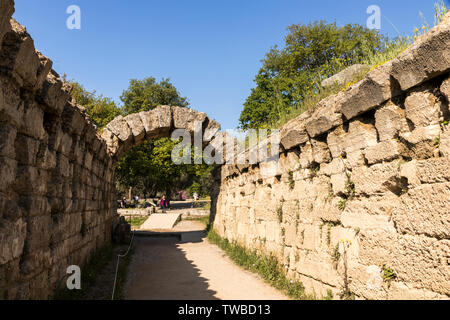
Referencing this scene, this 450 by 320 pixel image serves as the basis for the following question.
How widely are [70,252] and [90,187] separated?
7.35 ft

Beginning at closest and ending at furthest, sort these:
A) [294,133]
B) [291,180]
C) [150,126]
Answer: [294,133]
[291,180]
[150,126]

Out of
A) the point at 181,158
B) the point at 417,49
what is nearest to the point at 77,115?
the point at 417,49

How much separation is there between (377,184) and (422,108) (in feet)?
3.05

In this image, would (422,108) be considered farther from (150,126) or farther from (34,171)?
(150,126)

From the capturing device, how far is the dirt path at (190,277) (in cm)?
526

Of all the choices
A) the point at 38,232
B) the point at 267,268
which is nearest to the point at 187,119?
the point at 267,268

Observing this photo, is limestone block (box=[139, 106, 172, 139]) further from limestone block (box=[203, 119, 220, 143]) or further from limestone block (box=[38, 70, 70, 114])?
limestone block (box=[38, 70, 70, 114])

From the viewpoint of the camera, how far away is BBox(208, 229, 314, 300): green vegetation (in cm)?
482

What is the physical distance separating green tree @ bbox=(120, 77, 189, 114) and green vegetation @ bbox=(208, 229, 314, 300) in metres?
25.5

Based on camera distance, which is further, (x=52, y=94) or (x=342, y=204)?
(x=342, y=204)

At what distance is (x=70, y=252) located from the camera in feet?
16.0

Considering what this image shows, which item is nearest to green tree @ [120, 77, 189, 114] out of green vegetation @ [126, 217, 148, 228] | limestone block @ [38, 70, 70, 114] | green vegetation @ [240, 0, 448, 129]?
green vegetation @ [240, 0, 448, 129]

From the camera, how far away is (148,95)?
3209 centimetres
